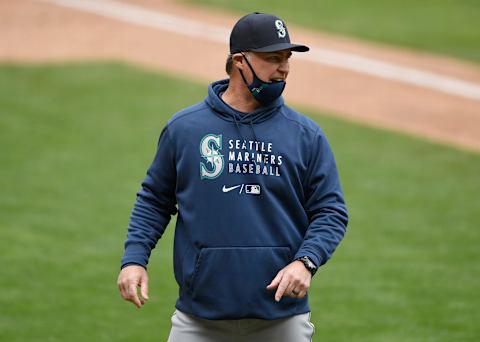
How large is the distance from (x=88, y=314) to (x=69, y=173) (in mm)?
3410

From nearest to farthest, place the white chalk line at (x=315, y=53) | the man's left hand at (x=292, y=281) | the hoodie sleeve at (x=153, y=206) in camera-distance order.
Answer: the man's left hand at (x=292, y=281) → the hoodie sleeve at (x=153, y=206) → the white chalk line at (x=315, y=53)

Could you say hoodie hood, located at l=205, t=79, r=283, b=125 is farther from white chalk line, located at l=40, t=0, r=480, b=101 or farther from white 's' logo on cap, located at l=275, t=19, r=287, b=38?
white chalk line, located at l=40, t=0, r=480, b=101

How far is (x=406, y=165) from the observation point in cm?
1112

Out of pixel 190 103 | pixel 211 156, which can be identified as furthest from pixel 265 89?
pixel 190 103

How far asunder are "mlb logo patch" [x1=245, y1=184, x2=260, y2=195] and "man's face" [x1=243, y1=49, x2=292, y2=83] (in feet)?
1.46

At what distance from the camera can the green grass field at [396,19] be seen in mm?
16000

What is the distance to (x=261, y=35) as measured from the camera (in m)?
4.35

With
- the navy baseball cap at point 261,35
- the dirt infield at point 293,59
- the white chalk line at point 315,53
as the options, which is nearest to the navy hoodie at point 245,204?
the navy baseball cap at point 261,35

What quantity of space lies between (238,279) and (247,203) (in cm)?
31

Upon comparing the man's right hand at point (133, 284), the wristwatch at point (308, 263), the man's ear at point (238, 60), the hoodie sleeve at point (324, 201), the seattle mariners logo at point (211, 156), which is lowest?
the man's right hand at point (133, 284)

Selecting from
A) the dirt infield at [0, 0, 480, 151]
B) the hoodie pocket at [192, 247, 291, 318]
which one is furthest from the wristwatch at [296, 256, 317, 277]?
the dirt infield at [0, 0, 480, 151]

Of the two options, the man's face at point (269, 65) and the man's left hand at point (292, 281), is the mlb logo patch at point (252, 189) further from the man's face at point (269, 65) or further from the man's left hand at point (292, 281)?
the man's face at point (269, 65)

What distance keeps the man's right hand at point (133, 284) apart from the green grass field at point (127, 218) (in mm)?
2724

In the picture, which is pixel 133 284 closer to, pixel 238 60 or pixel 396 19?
pixel 238 60
